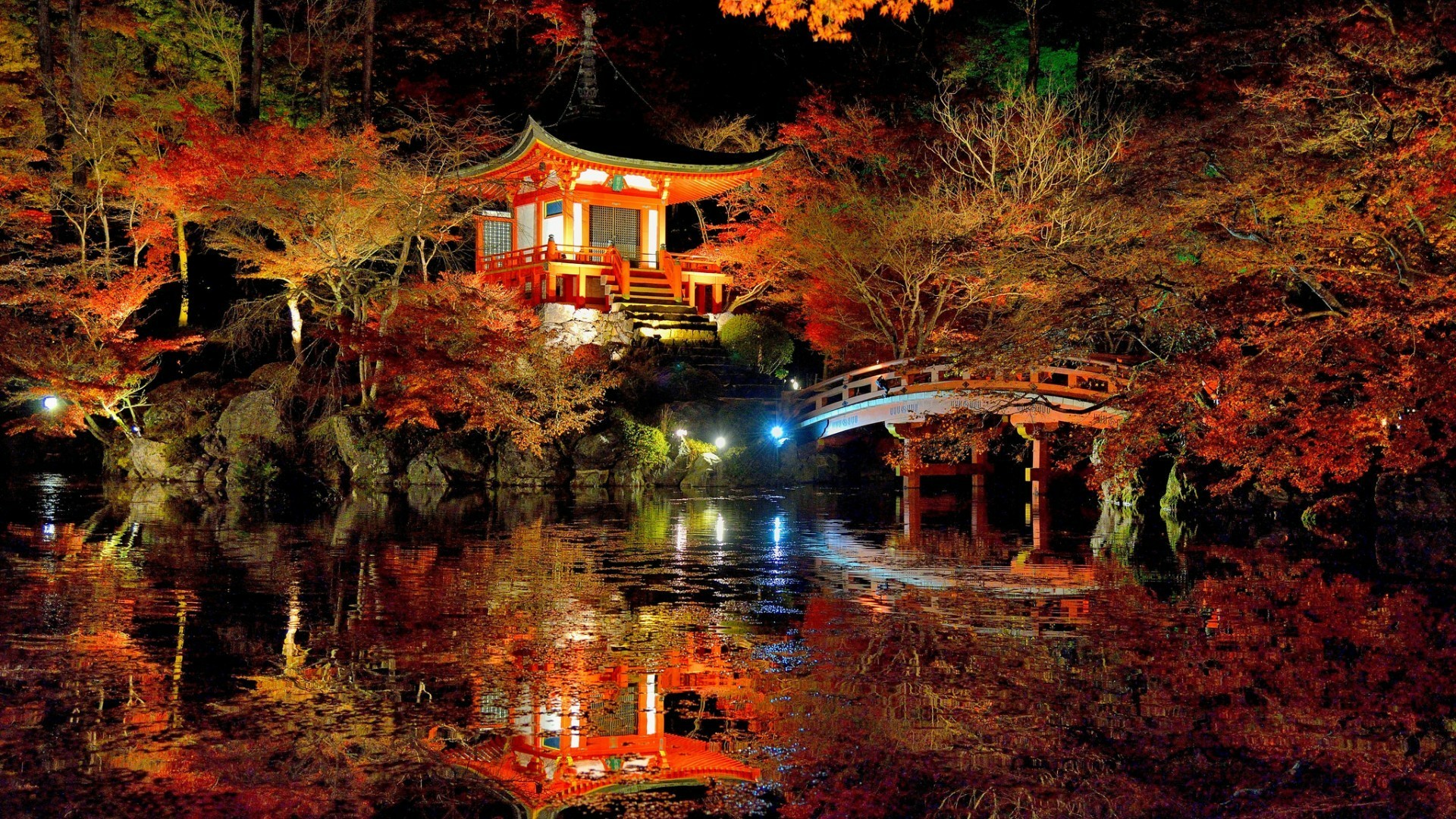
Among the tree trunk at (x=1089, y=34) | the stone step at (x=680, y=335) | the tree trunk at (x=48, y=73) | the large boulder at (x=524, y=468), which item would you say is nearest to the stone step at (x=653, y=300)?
the stone step at (x=680, y=335)

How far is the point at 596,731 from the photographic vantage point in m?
6.51

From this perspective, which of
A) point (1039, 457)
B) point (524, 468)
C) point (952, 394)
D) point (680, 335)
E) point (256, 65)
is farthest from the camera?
point (680, 335)

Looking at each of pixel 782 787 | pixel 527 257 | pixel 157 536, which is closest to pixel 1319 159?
pixel 782 787

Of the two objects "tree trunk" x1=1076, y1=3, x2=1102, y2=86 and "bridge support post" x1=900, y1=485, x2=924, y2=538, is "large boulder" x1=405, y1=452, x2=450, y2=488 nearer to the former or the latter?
"bridge support post" x1=900, y1=485, x2=924, y2=538

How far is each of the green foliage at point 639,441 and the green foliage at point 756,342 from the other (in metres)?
4.31

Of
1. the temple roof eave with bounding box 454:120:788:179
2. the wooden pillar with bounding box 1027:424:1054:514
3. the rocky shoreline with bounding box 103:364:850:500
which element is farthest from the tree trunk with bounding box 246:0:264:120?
the wooden pillar with bounding box 1027:424:1054:514

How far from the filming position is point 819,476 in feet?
94.9

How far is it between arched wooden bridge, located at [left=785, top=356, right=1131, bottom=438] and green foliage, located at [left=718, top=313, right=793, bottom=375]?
294 cm

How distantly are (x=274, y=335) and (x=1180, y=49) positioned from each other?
854 inches

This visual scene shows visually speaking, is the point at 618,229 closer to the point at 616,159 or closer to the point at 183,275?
the point at 616,159

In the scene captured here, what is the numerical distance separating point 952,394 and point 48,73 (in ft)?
66.0

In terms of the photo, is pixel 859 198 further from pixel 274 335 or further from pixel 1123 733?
pixel 1123 733

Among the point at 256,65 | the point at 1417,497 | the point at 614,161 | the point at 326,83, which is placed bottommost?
the point at 1417,497

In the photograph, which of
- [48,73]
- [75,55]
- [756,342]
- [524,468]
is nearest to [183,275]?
[48,73]
